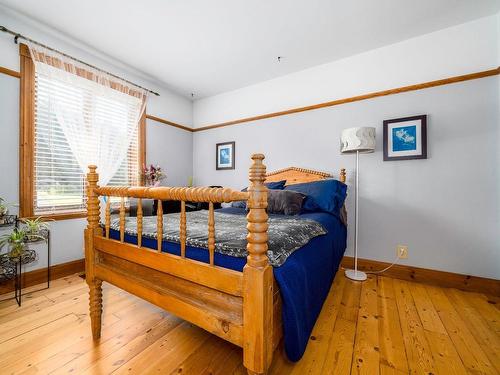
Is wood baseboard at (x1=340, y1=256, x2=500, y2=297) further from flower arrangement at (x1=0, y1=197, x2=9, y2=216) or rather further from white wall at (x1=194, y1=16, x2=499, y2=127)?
flower arrangement at (x1=0, y1=197, x2=9, y2=216)

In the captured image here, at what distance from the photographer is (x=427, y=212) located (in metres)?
2.22

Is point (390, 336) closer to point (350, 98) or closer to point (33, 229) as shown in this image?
point (350, 98)

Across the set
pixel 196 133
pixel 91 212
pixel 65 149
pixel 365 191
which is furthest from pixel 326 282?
pixel 196 133

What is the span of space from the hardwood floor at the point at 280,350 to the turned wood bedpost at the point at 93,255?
0.15 m

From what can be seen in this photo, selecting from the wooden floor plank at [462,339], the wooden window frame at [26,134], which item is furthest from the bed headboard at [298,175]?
the wooden window frame at [26,134]

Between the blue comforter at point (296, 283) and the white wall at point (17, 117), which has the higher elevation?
the white wall at point (17, 117)

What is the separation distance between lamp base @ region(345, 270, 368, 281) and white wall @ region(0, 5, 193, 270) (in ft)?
9.25

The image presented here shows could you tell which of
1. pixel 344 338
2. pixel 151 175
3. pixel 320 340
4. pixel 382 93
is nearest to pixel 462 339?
pixel 344 338

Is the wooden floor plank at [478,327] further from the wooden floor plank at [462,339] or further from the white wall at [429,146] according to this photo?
the white wall at [429,146]

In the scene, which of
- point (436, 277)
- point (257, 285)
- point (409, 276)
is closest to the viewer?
point (257, 285)

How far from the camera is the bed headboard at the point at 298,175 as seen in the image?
2.67 metres

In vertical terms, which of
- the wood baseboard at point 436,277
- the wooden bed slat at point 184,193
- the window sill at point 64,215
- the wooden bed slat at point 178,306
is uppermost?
the wooden bed slat at point 184,193

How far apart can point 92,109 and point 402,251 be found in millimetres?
3777

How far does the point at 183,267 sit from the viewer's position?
3.29 ft
